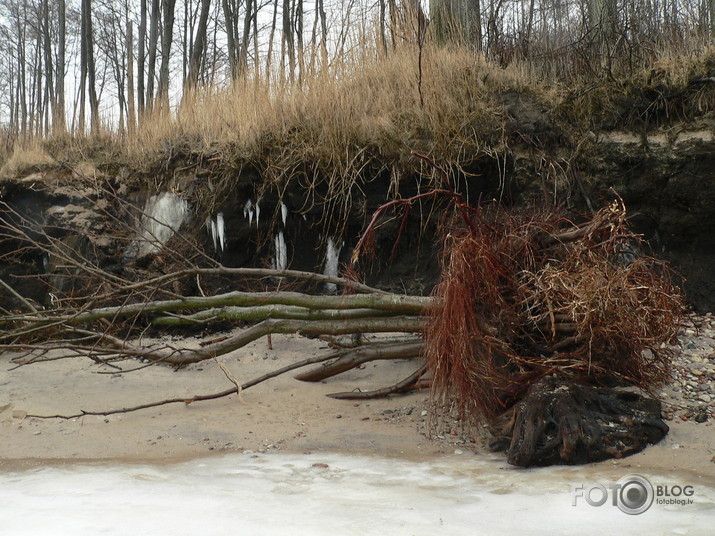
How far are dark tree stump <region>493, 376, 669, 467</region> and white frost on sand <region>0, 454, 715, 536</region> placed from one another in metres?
0.10

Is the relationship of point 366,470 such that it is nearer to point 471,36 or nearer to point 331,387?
point 331,387

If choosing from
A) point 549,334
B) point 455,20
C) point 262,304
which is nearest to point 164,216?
point 262,304

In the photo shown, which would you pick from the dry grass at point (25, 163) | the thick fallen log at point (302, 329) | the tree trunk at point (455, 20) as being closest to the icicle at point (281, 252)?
the thick fallen log at point (302, 329)

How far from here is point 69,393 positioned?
499 centimetres

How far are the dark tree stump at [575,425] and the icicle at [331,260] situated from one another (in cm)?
290

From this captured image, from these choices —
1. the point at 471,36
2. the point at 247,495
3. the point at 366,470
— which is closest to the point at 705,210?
the point at 471,36

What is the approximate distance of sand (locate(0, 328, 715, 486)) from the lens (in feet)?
11.9

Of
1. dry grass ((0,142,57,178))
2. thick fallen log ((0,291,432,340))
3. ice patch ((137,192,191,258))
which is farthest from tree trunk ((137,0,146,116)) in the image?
thick fallen log ((0,291,432,340))

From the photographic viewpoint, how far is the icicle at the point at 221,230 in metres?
6.52

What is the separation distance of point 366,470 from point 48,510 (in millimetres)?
1480

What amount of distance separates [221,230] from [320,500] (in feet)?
13.5

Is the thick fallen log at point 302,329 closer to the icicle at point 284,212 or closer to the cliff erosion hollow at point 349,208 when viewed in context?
the cliff erosion hollow at point 349,208

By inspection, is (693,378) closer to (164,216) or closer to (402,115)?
(402,115)

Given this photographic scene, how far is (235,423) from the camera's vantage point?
4.25 metres
